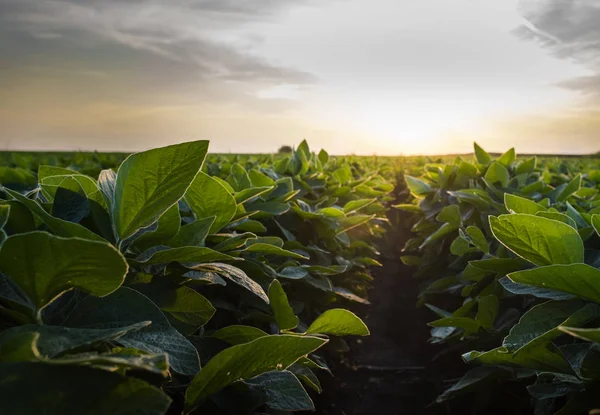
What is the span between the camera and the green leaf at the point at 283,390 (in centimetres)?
111

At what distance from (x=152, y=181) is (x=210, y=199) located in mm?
446

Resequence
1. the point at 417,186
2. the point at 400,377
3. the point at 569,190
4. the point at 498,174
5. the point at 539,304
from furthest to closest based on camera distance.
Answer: the point at 417,186 → the point at 400,377 → the point at 498,174 → the point at 569,190 → the point at 539,304

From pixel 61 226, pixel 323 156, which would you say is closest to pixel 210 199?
pixel 61 226

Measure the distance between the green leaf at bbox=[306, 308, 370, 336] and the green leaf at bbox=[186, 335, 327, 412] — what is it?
0.27 meters

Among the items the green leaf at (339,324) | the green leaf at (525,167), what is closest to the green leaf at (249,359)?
the green leaf at (339,324)

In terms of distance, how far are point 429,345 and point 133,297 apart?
14.8 feet

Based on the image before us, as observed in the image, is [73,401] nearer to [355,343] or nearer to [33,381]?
[33,381]

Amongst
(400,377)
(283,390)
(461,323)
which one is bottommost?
(400,377)

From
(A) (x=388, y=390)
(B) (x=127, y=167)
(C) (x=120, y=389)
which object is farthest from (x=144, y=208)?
(A) (x=388, y=390)

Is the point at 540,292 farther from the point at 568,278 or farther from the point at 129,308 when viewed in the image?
the point at 129,308

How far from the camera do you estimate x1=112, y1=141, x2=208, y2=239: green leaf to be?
930 millimetres

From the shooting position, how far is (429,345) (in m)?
5.05

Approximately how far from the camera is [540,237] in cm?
128

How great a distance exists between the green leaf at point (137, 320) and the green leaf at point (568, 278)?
719mm
